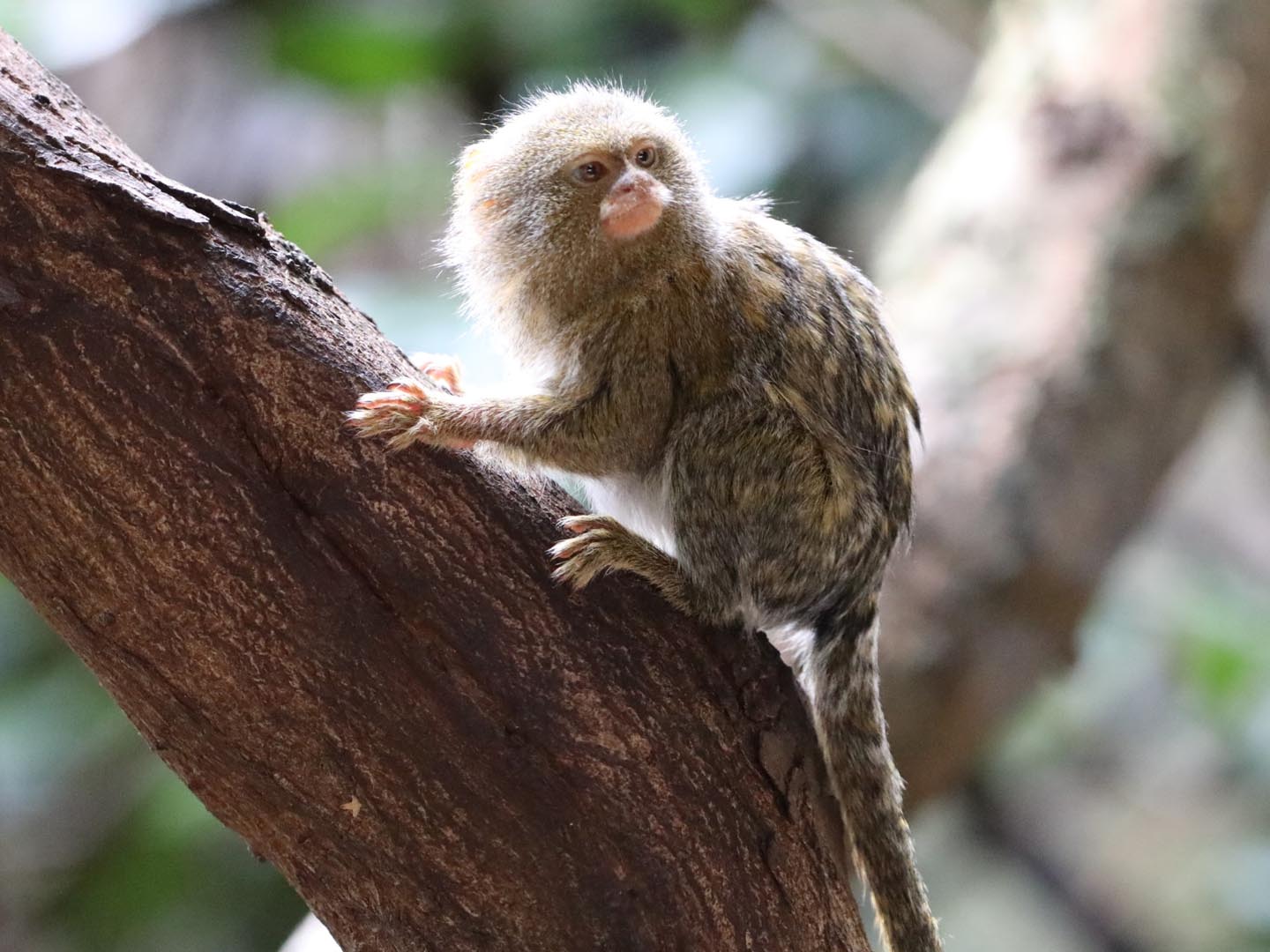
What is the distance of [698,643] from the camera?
2277mm

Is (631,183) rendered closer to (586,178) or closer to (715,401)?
(586,178)

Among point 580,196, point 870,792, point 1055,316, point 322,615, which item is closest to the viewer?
point 322,615

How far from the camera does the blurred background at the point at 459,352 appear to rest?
513cm

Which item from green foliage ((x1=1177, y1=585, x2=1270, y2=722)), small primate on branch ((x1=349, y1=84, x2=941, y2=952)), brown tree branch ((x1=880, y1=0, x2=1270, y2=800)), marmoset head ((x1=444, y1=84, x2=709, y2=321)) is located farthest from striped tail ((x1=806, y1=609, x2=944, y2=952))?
green foliage ((x1=1177, y1=585, x2=1270, y2=722))

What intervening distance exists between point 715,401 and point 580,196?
534mm

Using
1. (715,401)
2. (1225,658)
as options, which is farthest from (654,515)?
(1225,658)

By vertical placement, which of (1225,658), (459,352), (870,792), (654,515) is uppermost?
(1225,658)

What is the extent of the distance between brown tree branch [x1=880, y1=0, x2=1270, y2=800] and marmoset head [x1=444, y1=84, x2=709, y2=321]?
1634 millimetres

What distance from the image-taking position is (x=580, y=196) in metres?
2.71

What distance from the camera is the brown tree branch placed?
3.98 m

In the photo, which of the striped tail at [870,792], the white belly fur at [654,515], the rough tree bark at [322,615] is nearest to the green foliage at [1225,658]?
the white belly fur at [654,515]

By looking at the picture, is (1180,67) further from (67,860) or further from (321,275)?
(67,860)

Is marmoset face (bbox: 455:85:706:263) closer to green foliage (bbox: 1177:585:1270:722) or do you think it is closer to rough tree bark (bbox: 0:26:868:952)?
rough tree bark (bbox: 0:26:868:952)

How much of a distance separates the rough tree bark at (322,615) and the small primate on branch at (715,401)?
0.30 metres
